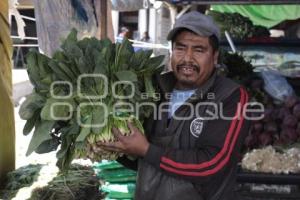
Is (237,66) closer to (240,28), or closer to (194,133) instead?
(240,28)

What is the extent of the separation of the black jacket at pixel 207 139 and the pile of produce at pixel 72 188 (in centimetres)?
121

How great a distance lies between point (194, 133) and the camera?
2.22 meters

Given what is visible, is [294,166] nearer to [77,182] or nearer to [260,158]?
[260,158]

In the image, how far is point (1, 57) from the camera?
11.5 feet

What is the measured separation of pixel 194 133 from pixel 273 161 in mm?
2140

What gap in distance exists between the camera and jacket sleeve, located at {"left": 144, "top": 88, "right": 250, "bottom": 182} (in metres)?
2.13

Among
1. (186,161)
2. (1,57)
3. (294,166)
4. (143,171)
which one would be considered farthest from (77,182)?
(294,166)

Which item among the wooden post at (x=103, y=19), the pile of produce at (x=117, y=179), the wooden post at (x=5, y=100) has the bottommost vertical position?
the pile of produce at (x=117, y=179)

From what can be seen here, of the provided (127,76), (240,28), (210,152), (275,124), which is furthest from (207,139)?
(240,28)

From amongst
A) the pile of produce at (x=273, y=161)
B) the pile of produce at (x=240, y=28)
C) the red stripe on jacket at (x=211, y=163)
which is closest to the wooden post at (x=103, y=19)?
the red stripe on jacket at (x=211, y=163)

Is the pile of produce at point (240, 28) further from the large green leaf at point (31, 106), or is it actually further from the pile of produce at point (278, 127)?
the large green leaf at point (31, 106)

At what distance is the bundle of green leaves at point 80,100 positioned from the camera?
2.16m

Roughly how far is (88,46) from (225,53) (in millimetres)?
3145

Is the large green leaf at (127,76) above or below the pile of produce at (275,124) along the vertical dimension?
above
